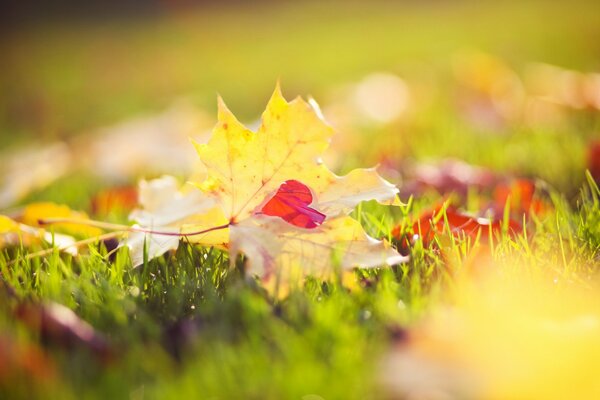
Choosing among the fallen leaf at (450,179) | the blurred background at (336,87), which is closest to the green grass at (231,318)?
the fallen leaf at (450,179)

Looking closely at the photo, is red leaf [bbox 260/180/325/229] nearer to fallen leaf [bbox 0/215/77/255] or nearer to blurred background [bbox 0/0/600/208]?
fallen leaf [bbox 0/215/77/255]

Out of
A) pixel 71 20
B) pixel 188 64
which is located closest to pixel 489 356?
pixel 188 64

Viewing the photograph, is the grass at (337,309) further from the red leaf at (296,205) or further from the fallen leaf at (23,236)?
the red leaf at (296,205)

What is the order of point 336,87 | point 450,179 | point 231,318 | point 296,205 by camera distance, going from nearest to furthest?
point 231,318 → point 296,205 → point 450,179 → point 336,87

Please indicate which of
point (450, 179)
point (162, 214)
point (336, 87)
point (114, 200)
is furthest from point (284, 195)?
point (336, 87)

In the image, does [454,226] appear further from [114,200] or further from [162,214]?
[114,200]

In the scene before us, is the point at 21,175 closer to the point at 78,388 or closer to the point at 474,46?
the point at 78,388
